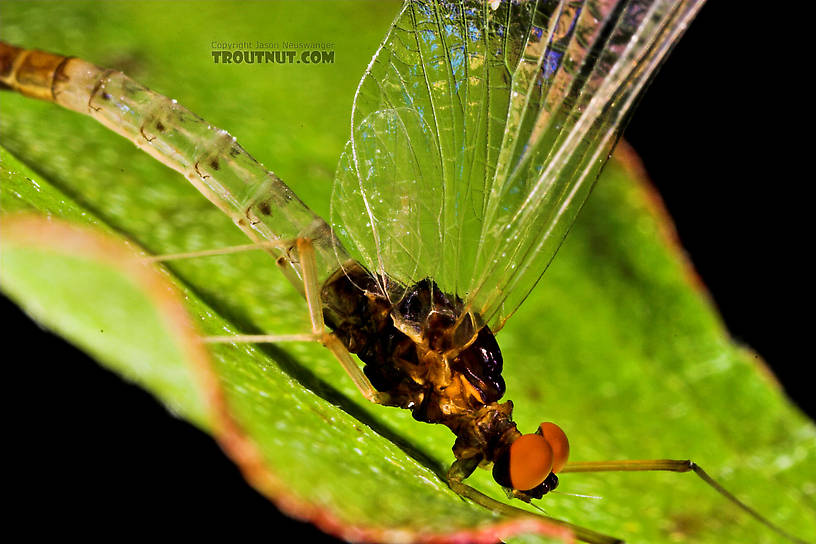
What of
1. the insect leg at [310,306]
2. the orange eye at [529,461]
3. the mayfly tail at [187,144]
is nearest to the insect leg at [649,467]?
the orange eye at [529,461]

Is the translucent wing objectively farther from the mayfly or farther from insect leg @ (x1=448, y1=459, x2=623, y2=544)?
insect leg @ (x1=448, y1=459, x2=623, y2=544)

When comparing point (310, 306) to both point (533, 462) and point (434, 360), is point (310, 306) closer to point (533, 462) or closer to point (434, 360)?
point (434, 360)

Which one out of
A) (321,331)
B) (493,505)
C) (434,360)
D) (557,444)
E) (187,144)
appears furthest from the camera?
(187,144)

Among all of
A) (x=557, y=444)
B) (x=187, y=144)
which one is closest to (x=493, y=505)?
(x=557, y=444)

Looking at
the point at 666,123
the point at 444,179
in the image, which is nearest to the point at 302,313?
the point at 444,179

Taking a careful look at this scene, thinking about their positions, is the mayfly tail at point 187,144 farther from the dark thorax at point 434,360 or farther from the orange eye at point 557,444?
the orange eye at point 557,444

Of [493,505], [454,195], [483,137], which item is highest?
[483,137]

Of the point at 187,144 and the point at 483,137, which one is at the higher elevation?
the point at 483,137
